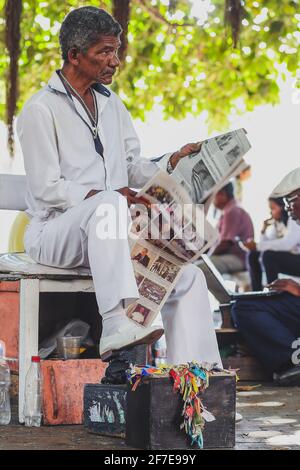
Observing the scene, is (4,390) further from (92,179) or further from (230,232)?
(230,232)

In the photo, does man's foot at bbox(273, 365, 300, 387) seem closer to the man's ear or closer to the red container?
the red container

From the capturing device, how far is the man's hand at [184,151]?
14.5 ft

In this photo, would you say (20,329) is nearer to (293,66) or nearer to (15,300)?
(15,300)

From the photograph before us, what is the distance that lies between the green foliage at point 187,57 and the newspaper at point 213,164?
645 centimetres

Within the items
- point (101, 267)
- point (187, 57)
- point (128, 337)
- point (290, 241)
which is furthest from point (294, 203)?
point (187, 57)

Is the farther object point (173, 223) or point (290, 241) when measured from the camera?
point (290, 241)

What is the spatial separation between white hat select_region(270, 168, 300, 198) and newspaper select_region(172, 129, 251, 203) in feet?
5.96

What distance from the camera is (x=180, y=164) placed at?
4.45 meters

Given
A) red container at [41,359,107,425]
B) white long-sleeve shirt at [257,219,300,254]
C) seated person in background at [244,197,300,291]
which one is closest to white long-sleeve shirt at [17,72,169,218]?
red container at [41,359,107,425]

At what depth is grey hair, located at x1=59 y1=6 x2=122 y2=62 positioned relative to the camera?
14.7 feet

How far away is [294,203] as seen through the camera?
6.16 meters

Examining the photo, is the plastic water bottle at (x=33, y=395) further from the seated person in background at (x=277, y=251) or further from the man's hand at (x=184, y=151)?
the seated person in background at (x=277, y=251)

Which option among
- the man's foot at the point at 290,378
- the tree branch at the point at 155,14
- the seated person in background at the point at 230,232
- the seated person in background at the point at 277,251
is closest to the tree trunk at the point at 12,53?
the seated person in background at the point at 230,232

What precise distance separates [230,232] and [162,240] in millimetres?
6461
